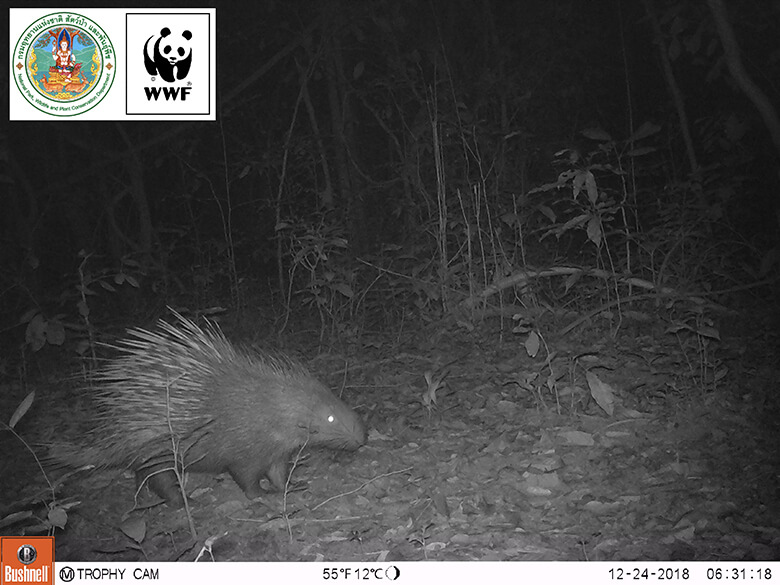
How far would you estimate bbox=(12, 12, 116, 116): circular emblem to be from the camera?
2.59 m

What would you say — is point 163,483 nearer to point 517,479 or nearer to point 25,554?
point 25,554

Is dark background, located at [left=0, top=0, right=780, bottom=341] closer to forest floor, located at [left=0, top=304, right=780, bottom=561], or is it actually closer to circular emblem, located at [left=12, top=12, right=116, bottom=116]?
forest floor, located at [left=0, top=304, right=780, bottom=561]

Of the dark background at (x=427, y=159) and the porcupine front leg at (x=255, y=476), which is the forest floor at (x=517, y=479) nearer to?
the porcupine front leg at (x=255, y=476)

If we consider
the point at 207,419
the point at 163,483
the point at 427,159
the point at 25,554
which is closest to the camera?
the point at 25,554

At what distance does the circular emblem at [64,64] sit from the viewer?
2.59 meters

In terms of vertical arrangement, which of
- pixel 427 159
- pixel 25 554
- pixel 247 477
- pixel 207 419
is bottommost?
pixel 25 554

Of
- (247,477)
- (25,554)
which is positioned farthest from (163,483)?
(25,554)

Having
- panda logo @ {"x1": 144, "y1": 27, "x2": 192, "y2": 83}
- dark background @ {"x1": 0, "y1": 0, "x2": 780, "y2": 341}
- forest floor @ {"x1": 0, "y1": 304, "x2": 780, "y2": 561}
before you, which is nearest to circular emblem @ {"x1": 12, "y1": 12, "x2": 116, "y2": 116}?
panda logo @ {"x1": 144, "y1": 27, "x2": 192, "y2": 83}

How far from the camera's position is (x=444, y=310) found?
15.1 ft

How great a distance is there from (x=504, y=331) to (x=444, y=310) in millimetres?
494

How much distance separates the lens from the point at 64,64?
8.50 ft

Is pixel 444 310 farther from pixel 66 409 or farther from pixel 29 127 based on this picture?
pixel 29 127

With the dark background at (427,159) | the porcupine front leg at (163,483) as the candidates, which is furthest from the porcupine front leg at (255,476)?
the dark background at (427,159)

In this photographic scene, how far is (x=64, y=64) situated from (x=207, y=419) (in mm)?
1533
